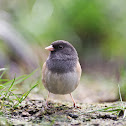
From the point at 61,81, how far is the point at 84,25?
13.5 feet

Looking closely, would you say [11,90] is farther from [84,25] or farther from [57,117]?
[84,25]

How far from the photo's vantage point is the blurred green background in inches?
254

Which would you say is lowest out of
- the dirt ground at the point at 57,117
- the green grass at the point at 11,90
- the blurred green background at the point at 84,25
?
the dirt ground at the point at 57,117

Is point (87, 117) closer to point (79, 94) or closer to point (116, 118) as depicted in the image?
point (116, 118)

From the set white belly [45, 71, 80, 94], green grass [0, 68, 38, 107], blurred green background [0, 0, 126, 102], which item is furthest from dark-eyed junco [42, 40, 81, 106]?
blurred green background [0, 0, 126, 102]

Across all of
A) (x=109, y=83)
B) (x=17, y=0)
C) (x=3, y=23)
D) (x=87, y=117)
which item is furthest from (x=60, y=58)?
(x=17, y=0)

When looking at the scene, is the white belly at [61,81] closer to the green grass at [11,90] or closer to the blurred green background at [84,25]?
the green grass at [11,90]

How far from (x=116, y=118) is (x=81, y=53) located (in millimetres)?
4301

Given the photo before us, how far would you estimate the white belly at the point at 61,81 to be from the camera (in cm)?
294

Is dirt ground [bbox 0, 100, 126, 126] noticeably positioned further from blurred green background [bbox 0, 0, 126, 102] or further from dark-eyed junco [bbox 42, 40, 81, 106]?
blurred green background [bbox 0, 0, 126, 102]

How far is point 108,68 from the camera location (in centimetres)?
666

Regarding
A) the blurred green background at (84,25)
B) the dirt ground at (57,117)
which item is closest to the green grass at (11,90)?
the dirt ground at (57,117)

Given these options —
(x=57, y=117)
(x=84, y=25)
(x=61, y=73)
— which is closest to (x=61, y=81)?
(x=61, y=73)

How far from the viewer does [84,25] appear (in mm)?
6828
